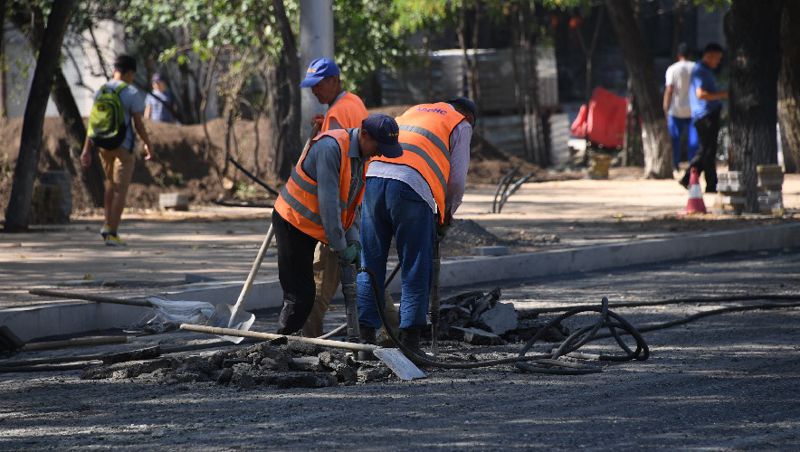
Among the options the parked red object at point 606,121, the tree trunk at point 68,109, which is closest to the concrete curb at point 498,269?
the tree trunk at point 68,109

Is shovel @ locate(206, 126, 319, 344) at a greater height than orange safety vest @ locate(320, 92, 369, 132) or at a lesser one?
lesser

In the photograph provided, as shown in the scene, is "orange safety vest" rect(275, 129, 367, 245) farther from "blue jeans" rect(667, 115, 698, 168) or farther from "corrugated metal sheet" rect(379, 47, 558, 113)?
"corrugated metal sheet" rect(379, 47, 558, 113)

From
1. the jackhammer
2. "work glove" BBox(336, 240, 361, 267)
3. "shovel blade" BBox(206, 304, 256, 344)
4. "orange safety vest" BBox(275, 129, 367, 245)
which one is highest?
"orange safety vest" BBox(275, 129, 367, 245)

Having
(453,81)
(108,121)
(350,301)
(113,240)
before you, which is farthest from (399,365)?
(453,81)

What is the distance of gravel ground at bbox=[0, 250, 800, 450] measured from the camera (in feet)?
19.1

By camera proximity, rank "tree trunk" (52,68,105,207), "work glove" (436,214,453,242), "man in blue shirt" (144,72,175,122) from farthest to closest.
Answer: "man in blue shirt" (144,72,175,122), "tree trunk" (52,68,105,207), "work glove" (436,214,453,242)

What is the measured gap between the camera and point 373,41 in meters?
23.2

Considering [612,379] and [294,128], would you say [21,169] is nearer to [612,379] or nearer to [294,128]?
[294,128]

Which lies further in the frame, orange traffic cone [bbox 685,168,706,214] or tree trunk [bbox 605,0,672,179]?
tree trunk [bbox 605,0,672,179]

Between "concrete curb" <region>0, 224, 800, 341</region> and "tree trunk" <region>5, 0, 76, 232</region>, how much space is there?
5569 mm

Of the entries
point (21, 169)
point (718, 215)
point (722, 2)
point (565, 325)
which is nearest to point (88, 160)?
point (21, 169)

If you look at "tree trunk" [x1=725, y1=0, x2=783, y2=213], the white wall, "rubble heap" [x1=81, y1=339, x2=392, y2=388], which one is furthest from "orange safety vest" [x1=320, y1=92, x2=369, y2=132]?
the white wall

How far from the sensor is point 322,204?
7445mm

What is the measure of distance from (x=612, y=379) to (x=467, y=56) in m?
19.1
